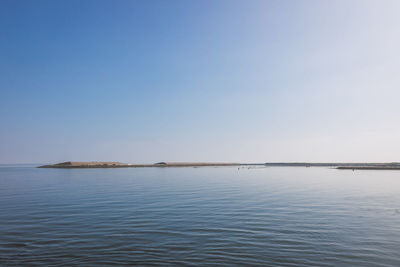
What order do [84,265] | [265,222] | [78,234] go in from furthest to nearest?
[265,222]
[78,234]
[84,265]

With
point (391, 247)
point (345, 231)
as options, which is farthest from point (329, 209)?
point (391, 247)

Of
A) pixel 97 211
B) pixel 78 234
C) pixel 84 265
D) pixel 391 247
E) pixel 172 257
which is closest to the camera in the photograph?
pixel 84 265

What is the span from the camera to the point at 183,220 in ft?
69.4

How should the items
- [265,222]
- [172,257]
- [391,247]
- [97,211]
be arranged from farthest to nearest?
[97,211] → [265,222] → [391,247] → [172,257]

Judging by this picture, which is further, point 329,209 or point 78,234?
point 329,209

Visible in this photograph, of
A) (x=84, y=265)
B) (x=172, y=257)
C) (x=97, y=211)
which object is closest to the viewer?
(x=84, y=265)

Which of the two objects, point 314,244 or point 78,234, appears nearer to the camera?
point 314,244

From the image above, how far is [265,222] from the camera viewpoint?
67.7 ft

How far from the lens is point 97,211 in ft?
82.8

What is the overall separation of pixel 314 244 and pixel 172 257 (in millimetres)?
8245

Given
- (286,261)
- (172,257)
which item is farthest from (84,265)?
(286,261)

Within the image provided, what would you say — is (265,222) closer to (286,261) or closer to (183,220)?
(183,220)

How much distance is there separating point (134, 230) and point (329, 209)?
19696 millimetres

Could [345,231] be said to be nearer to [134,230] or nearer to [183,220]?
[183,220]
